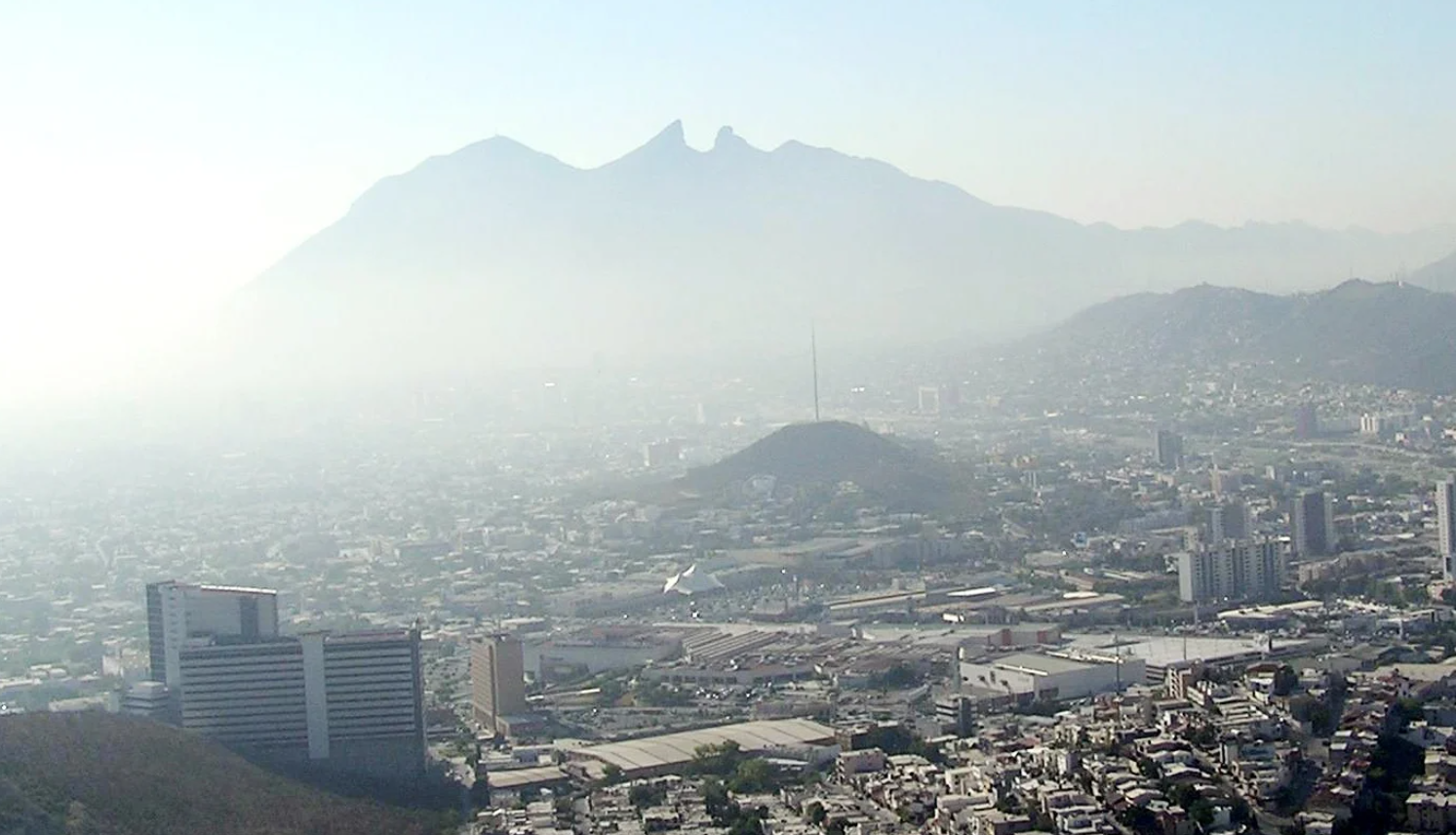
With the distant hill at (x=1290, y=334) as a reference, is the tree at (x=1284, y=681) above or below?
below

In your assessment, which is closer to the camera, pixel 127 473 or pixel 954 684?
pixel 954 684

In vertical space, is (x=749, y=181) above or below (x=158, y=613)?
above

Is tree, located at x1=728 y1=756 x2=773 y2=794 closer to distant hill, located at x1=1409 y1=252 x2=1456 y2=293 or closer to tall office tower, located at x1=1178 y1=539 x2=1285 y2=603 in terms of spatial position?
tall office tower, located at x1=1178 y1=539 x2=1285 y2=603

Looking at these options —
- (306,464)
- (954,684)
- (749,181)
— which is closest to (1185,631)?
(954,684)

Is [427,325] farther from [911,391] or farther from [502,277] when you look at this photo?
[911,391]

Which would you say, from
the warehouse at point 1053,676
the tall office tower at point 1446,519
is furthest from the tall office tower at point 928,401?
the warehouse at point 1053,676

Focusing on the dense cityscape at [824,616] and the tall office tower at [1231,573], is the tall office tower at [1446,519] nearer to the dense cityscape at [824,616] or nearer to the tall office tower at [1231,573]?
the dense cityscape at [824,616]

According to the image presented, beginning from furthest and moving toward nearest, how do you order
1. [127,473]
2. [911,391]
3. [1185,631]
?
1. [911,391]
2. [127,473]
3. [1185,631]
